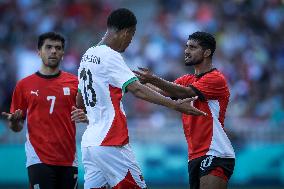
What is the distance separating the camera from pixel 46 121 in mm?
10297

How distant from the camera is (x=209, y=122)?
961 cm

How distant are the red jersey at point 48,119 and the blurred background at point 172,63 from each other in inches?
273

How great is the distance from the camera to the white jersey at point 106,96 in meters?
8.50

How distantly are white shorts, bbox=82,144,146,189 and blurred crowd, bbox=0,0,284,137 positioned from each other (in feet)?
30.4

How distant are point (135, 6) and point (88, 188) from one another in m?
14.5

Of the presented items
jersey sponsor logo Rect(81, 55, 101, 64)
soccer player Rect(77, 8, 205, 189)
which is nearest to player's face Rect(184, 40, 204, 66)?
soccer player Rect(77, 8, 205, 189)

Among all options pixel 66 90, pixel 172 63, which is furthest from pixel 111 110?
pixel 172 63

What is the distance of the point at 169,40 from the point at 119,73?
12.1 m

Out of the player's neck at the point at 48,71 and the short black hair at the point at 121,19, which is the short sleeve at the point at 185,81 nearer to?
the short black hair at the point at 121,19

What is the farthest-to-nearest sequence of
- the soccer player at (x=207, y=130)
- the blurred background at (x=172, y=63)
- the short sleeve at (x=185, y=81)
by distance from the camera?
the blurred background at (x=172, y=63)
the short sleeve at (x=185, y=81)
the soccer player at (x=207, y=130)

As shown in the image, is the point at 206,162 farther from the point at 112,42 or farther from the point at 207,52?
the point at 112,42

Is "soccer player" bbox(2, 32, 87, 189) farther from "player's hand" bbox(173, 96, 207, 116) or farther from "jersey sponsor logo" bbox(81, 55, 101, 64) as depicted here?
"player's hand" bbox(173, 96, 207, 116)

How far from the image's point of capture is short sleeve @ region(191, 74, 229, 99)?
378 inches

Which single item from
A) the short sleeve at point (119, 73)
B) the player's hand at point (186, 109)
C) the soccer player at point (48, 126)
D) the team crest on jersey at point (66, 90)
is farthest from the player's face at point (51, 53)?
the player's hand at point (186, 109)
